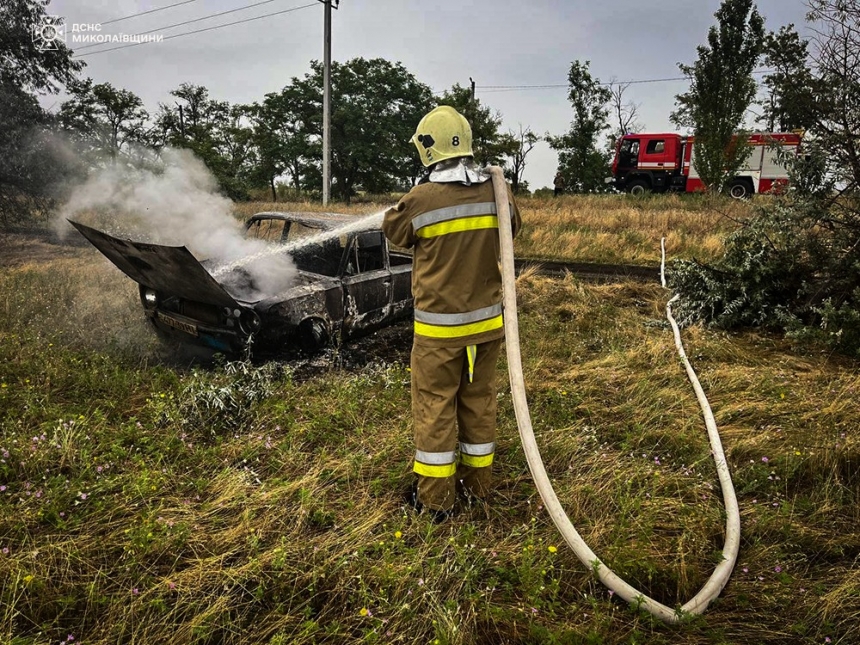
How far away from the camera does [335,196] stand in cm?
3381

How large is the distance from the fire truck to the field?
66.6 ft

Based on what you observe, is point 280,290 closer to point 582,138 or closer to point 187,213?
point 187,213

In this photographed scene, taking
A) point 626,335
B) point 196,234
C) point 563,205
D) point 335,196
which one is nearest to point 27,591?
point 196,234

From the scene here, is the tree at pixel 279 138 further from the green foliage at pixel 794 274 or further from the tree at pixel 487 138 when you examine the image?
the green foliage at pixel 794 274

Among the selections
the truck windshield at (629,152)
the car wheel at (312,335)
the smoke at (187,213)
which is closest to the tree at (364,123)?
the truck windshield at (629,152)

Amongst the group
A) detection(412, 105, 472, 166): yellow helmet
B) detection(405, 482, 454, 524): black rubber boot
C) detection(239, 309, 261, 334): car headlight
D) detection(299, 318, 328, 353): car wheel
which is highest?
detection(412, 105, 472, 166): yellow helmet

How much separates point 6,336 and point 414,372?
4.26 metres

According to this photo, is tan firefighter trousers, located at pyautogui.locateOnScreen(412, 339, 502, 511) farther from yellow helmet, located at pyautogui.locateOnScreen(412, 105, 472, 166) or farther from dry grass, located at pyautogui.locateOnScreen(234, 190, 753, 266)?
dry grass, located at pyautogui.locateOnScreen(234, 190, 753, 266)

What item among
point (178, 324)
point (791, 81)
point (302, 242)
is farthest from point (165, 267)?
point (791, 81)

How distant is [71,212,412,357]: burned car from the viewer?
13.9 feet

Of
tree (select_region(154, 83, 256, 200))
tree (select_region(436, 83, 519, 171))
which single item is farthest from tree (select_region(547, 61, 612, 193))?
tree (select_region(154, 83, 256, 200))

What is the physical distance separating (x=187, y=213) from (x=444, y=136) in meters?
4.80

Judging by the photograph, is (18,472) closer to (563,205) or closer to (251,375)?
(251,375)

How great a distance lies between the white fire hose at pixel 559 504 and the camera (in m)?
2.12
